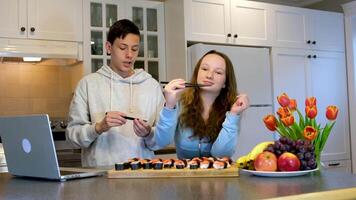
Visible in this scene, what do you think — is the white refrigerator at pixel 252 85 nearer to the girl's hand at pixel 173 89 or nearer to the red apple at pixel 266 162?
the girl's hand at pixel 173 89

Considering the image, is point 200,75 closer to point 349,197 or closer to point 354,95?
point 349,197

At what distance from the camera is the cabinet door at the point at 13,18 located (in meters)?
2.87

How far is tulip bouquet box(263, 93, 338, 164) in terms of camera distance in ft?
4.21

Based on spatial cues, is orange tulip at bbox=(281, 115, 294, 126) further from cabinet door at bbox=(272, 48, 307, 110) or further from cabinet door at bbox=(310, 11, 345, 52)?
cabinet door at bbox=(310, 11, 345, 52)

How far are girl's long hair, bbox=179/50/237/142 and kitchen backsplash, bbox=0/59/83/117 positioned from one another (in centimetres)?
173

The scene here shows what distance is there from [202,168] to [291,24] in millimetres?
2860

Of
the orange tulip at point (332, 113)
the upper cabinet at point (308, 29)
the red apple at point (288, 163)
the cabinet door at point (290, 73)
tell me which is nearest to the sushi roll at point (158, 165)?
the red apple at point (288, 163)

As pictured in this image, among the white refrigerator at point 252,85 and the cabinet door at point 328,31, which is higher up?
the cabinet door at point 328,31

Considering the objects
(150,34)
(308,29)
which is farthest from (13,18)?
(308,29)

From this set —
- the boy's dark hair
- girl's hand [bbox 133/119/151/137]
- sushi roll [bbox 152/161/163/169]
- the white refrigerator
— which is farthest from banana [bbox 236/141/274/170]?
the white refrigerator

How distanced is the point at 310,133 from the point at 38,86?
273 centimetres

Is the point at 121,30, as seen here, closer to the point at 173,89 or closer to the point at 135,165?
the point at 173,89

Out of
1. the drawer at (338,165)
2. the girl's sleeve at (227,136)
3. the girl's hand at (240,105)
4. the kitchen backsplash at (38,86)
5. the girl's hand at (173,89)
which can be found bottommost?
the drawer at (338,165)

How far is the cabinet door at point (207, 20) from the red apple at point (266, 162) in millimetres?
2087
